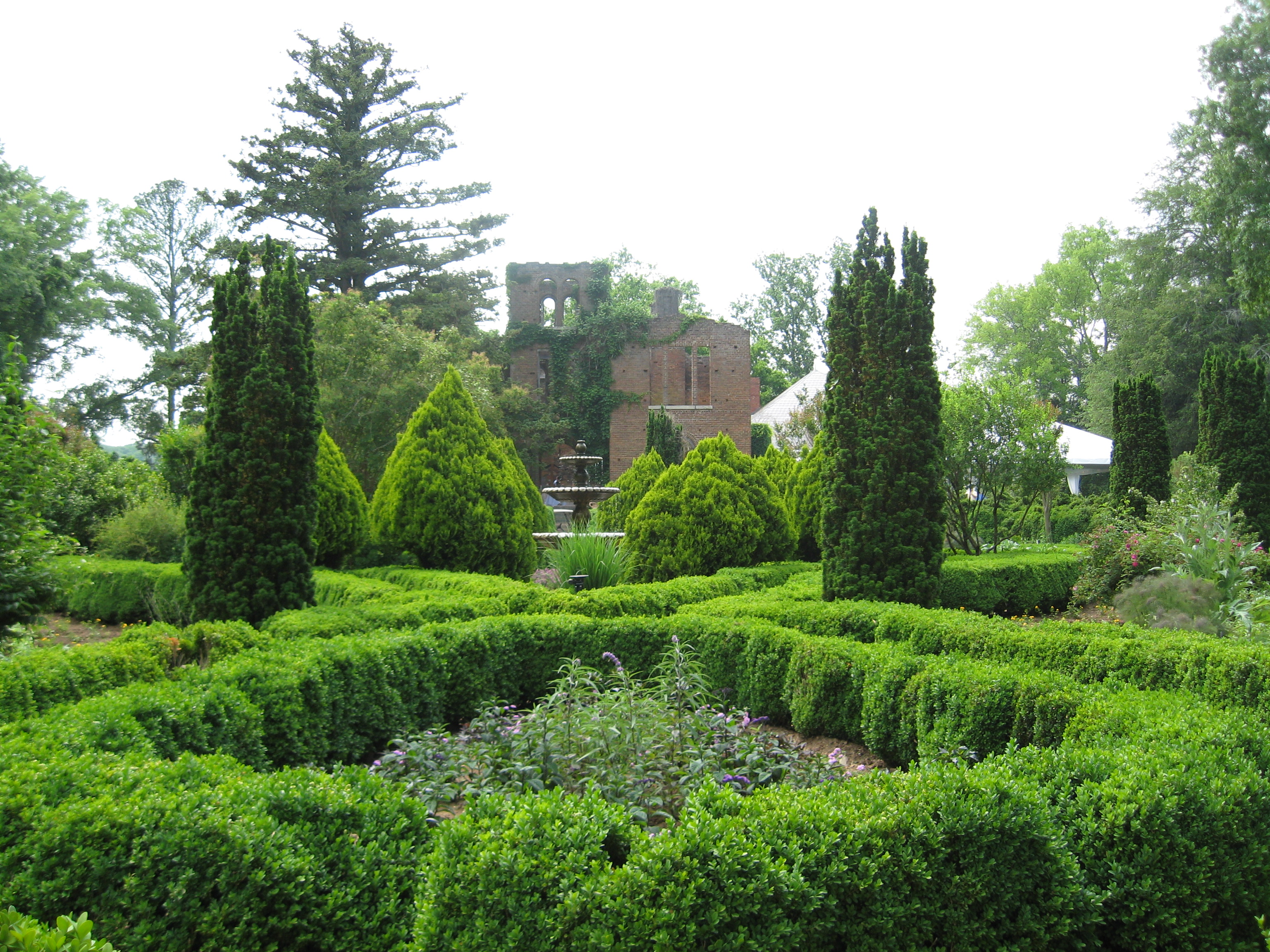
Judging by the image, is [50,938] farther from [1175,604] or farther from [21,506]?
[1175,604]

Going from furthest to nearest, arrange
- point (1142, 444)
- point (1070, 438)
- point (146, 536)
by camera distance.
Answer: point (1070, 438) < point (1142, 444) < point (146, 536)

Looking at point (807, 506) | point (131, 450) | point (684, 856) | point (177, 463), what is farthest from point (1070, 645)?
point (131, 450)

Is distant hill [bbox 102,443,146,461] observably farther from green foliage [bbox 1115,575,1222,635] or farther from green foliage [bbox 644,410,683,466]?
green foliage [bbox 1115,575,1222,635]

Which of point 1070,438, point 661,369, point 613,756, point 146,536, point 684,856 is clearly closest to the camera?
point 684,856

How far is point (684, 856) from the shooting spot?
7.50ft

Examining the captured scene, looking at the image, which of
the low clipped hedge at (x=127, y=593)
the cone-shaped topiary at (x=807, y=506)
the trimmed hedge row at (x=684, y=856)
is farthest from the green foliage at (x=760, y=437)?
the trimmed hedge row at (x=684, y=856)

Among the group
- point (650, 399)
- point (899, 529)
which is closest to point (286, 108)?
point (650, 399)

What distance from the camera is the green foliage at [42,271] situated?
80.1 ft

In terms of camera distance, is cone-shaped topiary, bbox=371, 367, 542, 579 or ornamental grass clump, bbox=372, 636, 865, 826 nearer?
ornamental grass clump, bbox=372, 636, 865, 826

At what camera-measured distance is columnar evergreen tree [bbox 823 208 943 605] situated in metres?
7.14

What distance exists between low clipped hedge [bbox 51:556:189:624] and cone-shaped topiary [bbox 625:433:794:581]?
537cm

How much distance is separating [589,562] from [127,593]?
5950 millimetres

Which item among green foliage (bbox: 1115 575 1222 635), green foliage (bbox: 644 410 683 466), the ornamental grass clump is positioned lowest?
the ornamental grass clump

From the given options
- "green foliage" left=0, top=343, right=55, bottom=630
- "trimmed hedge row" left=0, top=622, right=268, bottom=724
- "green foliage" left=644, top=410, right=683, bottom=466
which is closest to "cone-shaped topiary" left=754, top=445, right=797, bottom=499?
"trimmed hedge row" left=0, top=622, right=268, bottom=724
